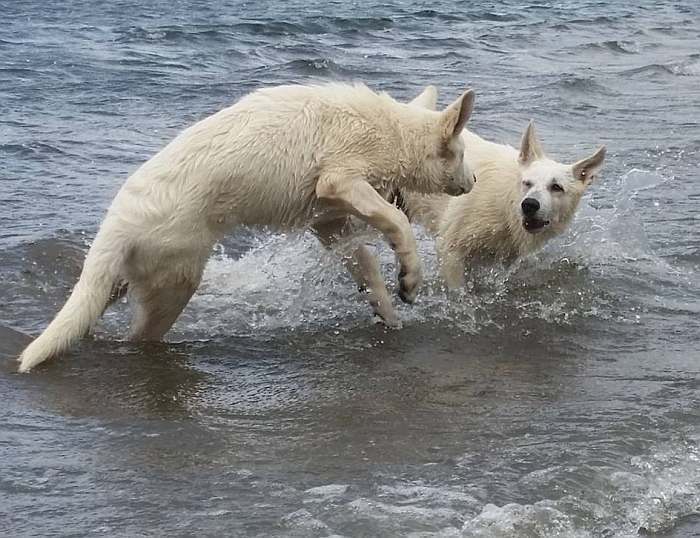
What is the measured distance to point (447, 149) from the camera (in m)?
6.59

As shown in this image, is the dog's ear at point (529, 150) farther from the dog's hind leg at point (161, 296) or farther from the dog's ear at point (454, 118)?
the dog's hind leg at point (161, 296)

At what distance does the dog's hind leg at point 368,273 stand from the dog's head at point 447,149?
651mm

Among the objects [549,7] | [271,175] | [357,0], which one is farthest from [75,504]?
[549,7]

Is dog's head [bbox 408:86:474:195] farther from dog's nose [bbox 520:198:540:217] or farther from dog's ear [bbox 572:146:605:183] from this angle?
dog's ear [bbox 572:146:605:183]

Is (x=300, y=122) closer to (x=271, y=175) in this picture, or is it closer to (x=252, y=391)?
(x=271, y=175)

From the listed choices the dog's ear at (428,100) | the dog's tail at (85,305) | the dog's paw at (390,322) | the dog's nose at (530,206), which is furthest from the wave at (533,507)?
the dog's ear at (428,100)

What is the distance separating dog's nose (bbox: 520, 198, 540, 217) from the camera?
718 centimetres

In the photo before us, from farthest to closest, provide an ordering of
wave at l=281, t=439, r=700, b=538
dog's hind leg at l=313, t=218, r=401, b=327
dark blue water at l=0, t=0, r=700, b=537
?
1. dog's hind leg at l=313, t=218, r=401, b=327
2. dark blue water at l=0, t=0, r=700, b=537
3. wave at l=281, t=439, r=700, b=538

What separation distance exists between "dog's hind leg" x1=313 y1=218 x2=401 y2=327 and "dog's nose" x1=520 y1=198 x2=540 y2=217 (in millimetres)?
1026

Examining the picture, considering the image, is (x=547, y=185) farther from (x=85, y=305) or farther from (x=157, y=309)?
(x=85, y=305)

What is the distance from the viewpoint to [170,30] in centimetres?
2144

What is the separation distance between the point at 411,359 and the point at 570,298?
1714mm

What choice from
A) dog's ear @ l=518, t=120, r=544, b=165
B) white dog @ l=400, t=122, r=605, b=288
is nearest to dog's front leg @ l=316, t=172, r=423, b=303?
white dog @ l=400, t=122, r=605, b=288

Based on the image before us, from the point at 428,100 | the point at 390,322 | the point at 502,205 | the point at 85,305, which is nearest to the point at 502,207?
the point at 502,205
